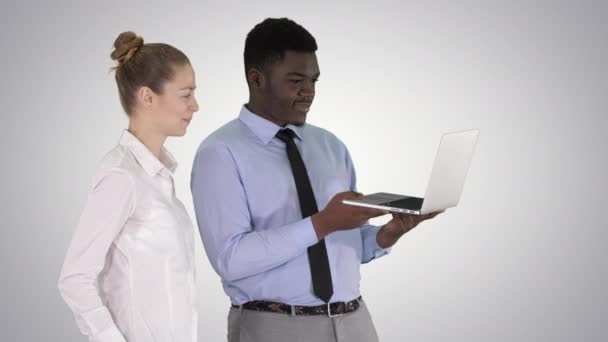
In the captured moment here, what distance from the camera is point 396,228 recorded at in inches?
79.7

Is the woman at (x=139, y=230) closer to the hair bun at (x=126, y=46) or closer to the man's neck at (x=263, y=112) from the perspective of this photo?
the hair bun at (x=126, y=46)

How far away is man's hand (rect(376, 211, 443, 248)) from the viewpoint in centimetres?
197

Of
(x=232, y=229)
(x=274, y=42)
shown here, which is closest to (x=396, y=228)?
(x=232, y=229)

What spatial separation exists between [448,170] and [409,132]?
3303 millimetres

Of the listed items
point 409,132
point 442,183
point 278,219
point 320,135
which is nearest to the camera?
point 442,183

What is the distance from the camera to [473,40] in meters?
5.12

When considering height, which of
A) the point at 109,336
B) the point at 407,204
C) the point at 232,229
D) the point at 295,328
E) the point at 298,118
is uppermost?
the point at 298,118

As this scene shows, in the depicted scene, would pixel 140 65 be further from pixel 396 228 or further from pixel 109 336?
pixel 396 228

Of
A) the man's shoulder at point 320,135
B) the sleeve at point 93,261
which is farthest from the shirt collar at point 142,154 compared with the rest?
the man's shoulder at point 320,135

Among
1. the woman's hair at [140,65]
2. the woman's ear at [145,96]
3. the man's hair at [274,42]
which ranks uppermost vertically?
the man's hair at [274,42]

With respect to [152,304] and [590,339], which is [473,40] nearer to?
[590,339]

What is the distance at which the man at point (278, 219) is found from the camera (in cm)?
186

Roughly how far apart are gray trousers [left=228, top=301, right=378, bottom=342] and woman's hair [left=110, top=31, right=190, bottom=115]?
61 cm

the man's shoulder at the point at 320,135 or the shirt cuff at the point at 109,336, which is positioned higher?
the man's shoulder at the point at 320,135
